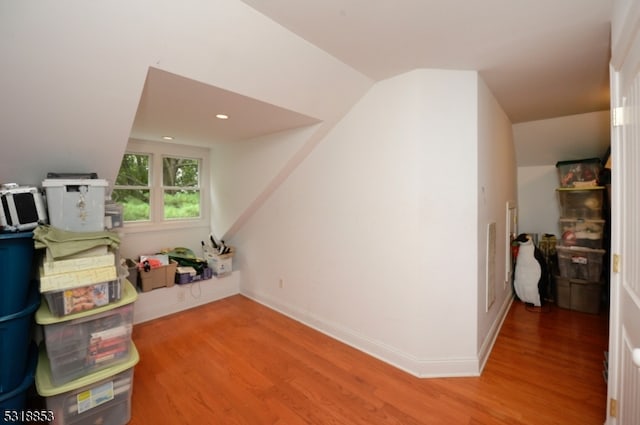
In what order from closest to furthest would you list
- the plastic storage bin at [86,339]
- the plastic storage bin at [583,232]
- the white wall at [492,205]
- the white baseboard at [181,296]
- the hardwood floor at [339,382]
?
the plastic storage bin at [86,339]
the hardwood floor at [339,382]
the white wall at [492,205]
the white baseboard at [181,296]
the plastic storage bin at [583,232]

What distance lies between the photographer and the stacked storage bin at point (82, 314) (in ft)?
4.95

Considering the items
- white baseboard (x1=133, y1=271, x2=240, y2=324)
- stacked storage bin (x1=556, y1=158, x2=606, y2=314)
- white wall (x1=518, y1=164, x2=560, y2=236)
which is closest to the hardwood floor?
white baseboard (x1=133, y1=271, x2=240, y2=324)

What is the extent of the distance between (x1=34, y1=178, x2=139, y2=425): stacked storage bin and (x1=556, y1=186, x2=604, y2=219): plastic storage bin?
4.73 m

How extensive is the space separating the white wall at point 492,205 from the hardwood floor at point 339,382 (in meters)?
0.27

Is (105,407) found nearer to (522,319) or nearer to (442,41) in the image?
(442,41)

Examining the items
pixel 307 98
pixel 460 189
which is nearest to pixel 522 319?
pixel 460 189

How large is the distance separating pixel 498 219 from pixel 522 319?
1254 mm

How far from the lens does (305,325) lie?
120 inches

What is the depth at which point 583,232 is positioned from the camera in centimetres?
338

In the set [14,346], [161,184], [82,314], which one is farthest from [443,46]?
[161,184]

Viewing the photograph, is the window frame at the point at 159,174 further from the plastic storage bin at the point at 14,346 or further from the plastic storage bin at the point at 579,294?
the plastic storage bin at the point at 579,294

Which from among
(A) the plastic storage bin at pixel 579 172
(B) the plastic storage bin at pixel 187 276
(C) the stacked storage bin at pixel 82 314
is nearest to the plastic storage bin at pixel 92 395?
(C) the stacked storage bin at pixel 82 314

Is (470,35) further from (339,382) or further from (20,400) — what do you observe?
(20,400)

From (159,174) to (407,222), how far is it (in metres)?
3.41
